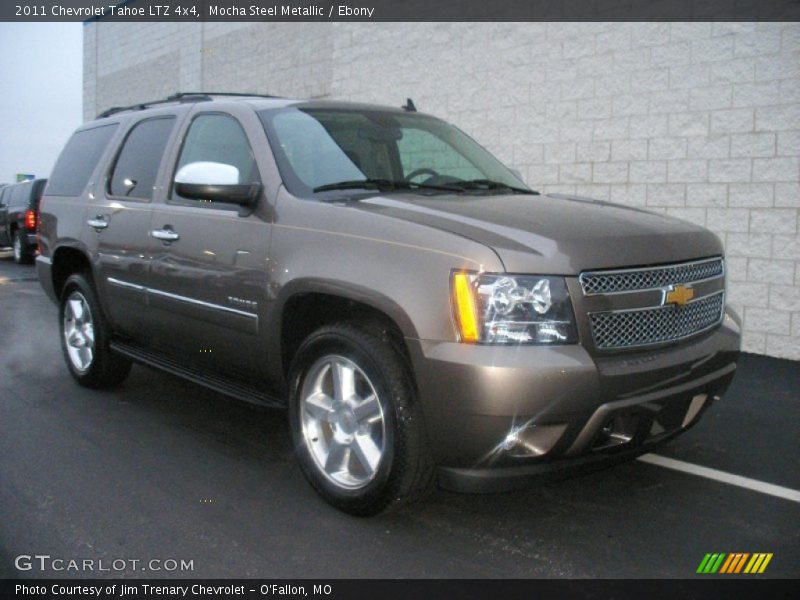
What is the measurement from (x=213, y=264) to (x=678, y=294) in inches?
91.6

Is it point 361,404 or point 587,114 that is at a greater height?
point 587,114

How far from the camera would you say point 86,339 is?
5.78 metres

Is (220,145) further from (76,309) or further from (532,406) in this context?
(532,406)

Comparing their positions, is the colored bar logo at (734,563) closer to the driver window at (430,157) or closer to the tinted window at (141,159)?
the driver window at (430,157)

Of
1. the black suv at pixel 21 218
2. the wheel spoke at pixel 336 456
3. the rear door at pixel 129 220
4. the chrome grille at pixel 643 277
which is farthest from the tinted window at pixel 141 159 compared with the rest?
→ the black suv at pixel 21 218

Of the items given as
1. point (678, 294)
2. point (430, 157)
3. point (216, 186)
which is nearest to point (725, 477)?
point (678, 294)

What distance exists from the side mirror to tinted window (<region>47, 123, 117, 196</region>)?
6.69 feet

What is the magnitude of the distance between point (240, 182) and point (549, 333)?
6.46 feet

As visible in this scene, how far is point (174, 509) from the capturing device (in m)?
3.67

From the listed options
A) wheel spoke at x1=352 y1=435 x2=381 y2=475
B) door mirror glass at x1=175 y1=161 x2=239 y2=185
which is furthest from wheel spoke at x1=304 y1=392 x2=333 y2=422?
door mirror glass at x1=175 y1=161 x2=239 y2=185

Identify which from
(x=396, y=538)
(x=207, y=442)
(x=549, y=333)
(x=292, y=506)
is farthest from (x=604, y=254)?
(x=207, y=442)

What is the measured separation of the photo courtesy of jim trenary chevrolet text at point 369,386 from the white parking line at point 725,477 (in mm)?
26

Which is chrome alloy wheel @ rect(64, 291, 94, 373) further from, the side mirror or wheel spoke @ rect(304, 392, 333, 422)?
wheel spoke @ rect(304, 392, 333, 422)

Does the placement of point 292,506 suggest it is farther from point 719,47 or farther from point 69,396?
point 719,47
